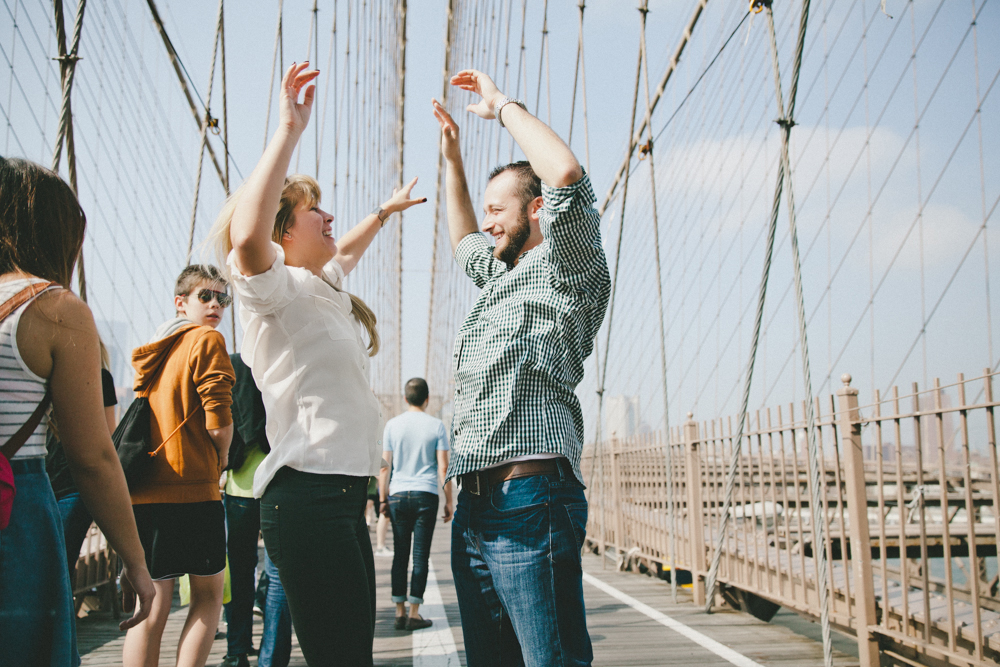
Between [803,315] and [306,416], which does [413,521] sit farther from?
[306,416]

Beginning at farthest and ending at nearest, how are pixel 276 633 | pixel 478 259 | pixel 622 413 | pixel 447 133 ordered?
pixel 622 413 < pixel 276 633 < pixel 447 133 < pixel 478 259

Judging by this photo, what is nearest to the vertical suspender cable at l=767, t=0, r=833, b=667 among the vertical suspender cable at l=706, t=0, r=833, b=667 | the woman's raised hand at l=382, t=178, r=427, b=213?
the vertical suspender cable at l=706, t=0, r=833, b=667

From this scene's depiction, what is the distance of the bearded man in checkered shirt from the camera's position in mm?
1126

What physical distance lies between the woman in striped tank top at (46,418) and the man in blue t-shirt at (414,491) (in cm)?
252

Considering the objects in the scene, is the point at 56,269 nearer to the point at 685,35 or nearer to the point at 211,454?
the point at 211,454

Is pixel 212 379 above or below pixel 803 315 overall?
below

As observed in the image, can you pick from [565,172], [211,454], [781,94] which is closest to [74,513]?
[211,454]

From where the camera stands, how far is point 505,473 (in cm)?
116

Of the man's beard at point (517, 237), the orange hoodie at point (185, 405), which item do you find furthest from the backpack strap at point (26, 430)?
the orange hoodie at point (185, 405)

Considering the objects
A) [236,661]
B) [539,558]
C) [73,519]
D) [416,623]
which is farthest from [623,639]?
[539,558]

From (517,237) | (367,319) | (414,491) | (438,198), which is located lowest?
(414,491)

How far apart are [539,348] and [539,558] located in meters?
0.33

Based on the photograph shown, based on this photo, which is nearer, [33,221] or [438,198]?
[33,221]

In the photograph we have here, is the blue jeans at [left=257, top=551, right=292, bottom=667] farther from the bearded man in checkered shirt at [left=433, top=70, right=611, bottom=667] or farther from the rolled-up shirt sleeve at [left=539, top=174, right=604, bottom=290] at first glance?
the rolled-up shirt sleeve at [left=539, top=174, right=604, bottom=290]
